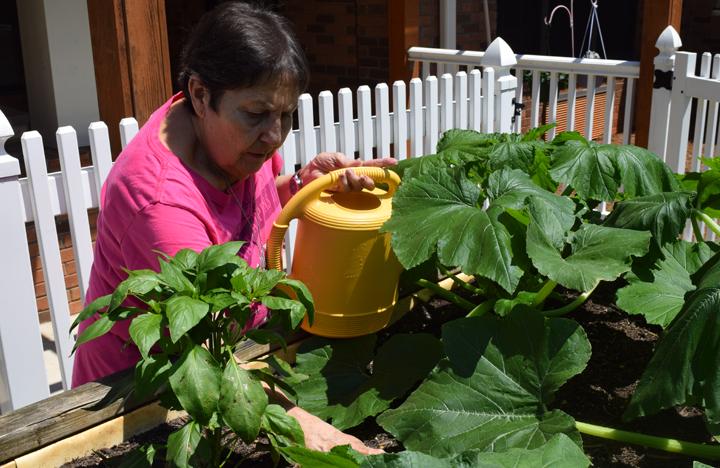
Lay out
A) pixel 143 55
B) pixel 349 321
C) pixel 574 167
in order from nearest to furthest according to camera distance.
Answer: pixel 349 321 < pixel 574 167 < pixel 143 55

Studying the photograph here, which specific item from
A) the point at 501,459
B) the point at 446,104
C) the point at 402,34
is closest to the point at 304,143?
the point at 446,104

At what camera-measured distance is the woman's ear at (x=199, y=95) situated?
1.93 meters

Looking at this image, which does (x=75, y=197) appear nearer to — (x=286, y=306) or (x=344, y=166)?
(x=344, y=166)

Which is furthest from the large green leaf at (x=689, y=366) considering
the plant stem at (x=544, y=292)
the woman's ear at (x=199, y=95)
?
the woman's ear at (x=199, y=95)

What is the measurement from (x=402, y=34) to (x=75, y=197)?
4252 mm

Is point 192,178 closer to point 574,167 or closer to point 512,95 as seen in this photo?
point 574,167

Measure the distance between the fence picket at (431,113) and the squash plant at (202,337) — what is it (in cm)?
341

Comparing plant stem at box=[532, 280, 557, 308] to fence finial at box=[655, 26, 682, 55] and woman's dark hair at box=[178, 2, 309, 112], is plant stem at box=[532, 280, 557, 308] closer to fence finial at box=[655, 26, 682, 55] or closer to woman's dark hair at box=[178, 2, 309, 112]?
woman's dark hair at box=[178, 2, 309, 112]

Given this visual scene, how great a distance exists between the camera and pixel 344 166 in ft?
7.75

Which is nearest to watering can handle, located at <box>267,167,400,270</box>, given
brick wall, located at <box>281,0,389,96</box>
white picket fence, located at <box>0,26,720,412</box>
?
white picket fence, located at <box>0,26,720,412</box>

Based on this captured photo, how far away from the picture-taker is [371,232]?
2.04 meters

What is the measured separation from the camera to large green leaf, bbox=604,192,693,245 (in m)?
1.96

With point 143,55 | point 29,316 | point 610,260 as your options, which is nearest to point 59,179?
point 29,316

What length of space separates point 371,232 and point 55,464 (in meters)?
0.86
